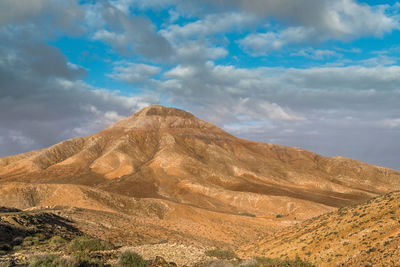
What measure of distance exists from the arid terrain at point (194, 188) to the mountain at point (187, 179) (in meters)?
0.28

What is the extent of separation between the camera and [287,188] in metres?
83.1

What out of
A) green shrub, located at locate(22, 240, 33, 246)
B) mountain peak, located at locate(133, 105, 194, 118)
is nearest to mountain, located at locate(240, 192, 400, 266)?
green shrub, located at locate(22, 240, 33, 246)

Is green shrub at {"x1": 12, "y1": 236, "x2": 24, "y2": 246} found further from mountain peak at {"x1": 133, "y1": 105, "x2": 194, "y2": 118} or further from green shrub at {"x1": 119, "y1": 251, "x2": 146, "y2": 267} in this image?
mountain peak at {"x1": 133, "y1": 105, "x2": 194, "y2": 118}

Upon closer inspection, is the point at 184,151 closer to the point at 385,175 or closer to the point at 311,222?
the point at 385,175

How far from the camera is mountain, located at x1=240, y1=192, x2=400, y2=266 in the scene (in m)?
10.7

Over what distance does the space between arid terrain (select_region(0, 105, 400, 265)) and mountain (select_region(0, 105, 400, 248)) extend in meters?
0.28

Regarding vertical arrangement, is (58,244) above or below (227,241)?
above

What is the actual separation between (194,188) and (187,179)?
6.95 metres

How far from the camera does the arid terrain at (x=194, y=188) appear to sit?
1927cm

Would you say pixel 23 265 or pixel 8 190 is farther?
pixel 8 190

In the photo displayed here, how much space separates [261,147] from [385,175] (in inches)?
2005

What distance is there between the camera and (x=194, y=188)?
243 ft

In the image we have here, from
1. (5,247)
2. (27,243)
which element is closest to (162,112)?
(27,243)

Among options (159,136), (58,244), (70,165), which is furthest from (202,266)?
(159,136)
